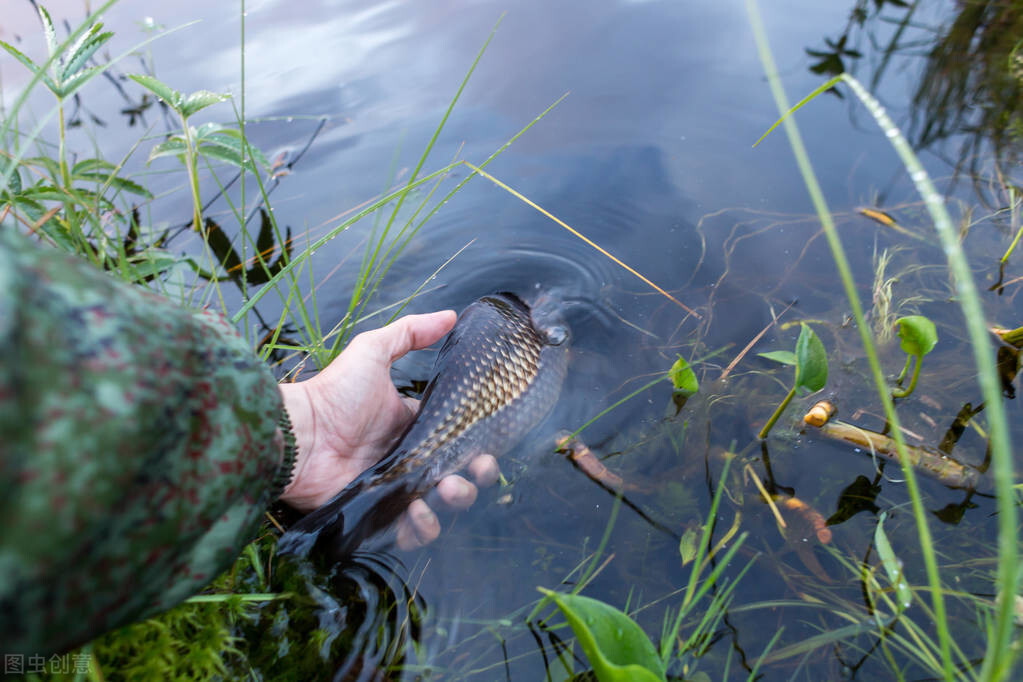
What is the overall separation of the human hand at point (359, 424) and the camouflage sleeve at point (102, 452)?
3.17 ft

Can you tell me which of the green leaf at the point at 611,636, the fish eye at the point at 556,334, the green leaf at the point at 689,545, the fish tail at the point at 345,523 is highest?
the green leaf at the point at 611,636

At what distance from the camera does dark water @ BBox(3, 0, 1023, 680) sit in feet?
6.03

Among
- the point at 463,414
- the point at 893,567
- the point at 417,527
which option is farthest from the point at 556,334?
the point at 893,567

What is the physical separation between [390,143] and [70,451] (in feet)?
11.7

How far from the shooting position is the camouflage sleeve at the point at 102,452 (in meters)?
0.84

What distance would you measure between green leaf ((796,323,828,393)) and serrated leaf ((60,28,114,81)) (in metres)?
2.46

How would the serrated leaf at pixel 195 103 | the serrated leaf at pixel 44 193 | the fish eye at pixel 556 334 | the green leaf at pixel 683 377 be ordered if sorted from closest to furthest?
the serrated leaf at pixel 44 193 → the green leaf at pixel 683 377 → the serrated leaf at pixel 195 103 → the fish eye at pixel 556 334

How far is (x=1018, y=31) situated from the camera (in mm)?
4191

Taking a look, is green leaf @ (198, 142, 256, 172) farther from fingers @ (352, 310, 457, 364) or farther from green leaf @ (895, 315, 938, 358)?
green leaf @ (895, 315, 938, 358)

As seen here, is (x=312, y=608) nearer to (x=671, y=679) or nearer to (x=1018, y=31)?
(x=671, y=679)

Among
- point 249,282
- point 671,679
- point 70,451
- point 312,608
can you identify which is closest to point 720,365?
point 671,679

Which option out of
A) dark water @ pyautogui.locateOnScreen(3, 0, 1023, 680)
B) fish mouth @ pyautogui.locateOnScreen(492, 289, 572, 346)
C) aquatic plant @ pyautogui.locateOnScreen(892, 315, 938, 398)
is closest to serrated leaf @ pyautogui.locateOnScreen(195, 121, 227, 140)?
dark water @ pyautogui.locateOnScreen(3, 0, 1023, 680)

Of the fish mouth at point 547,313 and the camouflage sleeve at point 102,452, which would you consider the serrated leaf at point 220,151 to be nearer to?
the fish mouth at point 547,313

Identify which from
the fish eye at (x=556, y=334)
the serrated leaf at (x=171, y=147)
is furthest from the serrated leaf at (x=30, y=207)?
the fish eye at (x=556, y=334)
